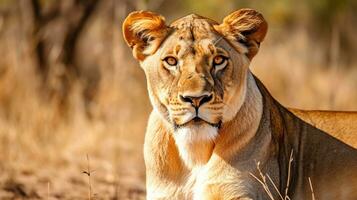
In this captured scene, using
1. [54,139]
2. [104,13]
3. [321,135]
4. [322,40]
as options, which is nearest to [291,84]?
[104,13]

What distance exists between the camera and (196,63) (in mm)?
5039

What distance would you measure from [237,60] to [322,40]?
43.4ft

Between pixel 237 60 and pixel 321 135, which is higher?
pixel 237 60

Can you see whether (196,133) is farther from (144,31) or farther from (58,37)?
(58,37)

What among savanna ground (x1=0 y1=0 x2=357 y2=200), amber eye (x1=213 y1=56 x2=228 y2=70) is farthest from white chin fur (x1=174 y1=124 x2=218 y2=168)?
savanna ground (x1=0 y1=0 x2=357 y2=200)

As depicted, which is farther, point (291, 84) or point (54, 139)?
point (291, 84)

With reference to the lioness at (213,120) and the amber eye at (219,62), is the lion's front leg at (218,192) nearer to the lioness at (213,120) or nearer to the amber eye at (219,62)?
the lioness at (213,120)

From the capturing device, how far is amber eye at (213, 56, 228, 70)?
5098 mm

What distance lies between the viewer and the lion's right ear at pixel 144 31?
5293mm

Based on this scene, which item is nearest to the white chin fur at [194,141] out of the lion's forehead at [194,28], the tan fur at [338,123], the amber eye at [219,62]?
the amber eye at [219,62]

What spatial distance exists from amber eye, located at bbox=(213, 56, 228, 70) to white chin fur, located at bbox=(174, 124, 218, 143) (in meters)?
0.28

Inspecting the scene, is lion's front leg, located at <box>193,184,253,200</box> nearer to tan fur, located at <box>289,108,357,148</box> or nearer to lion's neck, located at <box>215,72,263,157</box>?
lion's neck, located at <box>215,72,263,157</box>

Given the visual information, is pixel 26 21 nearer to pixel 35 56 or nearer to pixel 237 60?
pixel 35 56

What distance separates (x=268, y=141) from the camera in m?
5.51
